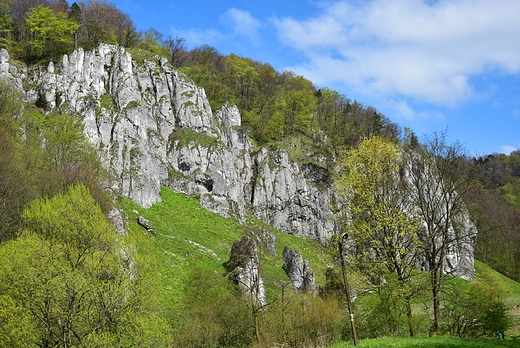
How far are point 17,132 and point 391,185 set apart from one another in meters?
28.7

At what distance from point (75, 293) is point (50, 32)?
→ 4867 centimetres

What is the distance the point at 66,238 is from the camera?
1977 centimetres

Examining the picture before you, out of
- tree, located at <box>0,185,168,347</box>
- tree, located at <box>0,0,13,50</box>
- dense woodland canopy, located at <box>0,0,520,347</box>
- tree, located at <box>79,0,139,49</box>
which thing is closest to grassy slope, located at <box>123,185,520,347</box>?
tree, located at <box>0,185,168,347</box>

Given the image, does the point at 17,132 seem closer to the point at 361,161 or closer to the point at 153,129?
the point at 153,129

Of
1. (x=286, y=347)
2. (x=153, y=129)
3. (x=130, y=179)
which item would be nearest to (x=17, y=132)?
(x=130, y=179)

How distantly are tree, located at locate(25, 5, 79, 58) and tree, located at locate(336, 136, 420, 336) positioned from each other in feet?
164

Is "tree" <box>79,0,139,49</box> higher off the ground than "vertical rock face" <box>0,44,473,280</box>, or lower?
higher

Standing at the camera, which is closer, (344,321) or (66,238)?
(344,321)

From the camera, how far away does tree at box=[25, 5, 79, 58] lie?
172 feet

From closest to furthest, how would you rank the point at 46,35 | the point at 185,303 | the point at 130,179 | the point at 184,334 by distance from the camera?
the point at 184,334, the point at 185,303, the point at 130,179, the point at 46,35

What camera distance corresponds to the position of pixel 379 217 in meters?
16.0

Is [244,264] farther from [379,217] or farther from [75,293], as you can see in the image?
[379,217]

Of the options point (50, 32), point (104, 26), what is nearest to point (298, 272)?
point (50, 32)

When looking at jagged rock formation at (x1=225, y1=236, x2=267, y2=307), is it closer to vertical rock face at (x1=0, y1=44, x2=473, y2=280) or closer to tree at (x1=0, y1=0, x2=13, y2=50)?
vertical rock face at (x1=0, y1=44, x2=473, y2=280)
